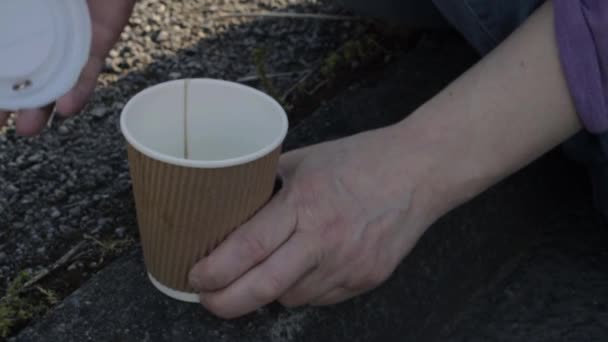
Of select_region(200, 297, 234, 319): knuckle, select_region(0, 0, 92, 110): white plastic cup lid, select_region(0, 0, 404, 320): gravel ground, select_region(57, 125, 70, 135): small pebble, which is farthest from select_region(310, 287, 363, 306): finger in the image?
select_region(57, 125, 70, 135): small pebble

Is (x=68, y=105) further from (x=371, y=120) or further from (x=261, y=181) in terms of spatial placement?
(x=371, y=120)

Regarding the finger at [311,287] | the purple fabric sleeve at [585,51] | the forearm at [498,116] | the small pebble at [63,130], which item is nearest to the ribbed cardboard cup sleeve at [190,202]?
the finger at [311,287]

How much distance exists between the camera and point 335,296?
1543 mm

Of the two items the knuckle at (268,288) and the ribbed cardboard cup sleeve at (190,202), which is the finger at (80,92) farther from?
the knuckle at (268,288)

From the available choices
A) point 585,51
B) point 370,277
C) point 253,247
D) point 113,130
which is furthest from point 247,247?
point 113,130

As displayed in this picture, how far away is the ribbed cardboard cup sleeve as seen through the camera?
1.33 meters

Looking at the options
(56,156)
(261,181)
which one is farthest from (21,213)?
(261,181)

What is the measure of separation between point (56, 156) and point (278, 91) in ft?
1.69

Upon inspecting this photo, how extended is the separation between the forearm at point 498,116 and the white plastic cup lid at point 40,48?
0.53 meters

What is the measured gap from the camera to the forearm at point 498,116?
1.50 meters

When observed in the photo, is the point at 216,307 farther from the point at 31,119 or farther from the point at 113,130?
the point at 113,130

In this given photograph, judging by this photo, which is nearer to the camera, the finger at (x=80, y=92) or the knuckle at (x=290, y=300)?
the knuckle at (x=290, y=300)

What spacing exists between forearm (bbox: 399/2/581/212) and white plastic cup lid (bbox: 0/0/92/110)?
0.53 meters

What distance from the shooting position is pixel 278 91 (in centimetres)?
214
